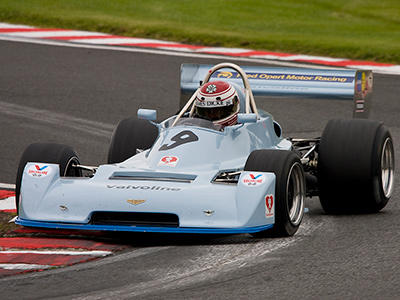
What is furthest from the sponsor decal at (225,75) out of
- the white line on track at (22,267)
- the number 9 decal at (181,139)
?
the white line on track at (22,267)

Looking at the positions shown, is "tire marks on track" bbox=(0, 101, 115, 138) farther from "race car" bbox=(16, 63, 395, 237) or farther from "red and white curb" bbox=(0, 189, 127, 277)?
"red and white curb" bbox=(0, 189, 127, 277)

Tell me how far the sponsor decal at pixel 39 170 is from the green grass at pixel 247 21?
10871 millimetres

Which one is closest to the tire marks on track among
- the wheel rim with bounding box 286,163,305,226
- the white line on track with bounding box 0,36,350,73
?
the white line on track with bounding box 0,36,350,73

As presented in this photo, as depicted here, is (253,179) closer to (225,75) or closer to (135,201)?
(135,201)

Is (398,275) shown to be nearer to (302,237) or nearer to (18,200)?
(302,237)

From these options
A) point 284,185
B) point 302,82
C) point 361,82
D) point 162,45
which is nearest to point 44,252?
point 284,185

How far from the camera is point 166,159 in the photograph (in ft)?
25.5

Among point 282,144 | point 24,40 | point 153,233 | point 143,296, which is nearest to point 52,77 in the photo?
point 24,40

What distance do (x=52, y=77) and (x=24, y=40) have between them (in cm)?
272

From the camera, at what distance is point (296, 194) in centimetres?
768

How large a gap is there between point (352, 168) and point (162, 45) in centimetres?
1027

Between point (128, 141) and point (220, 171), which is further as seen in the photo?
point (128, 141)

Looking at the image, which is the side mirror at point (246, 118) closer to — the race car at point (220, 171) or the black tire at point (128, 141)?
the race car at point (220, 171)

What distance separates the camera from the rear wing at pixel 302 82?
30.8ft
